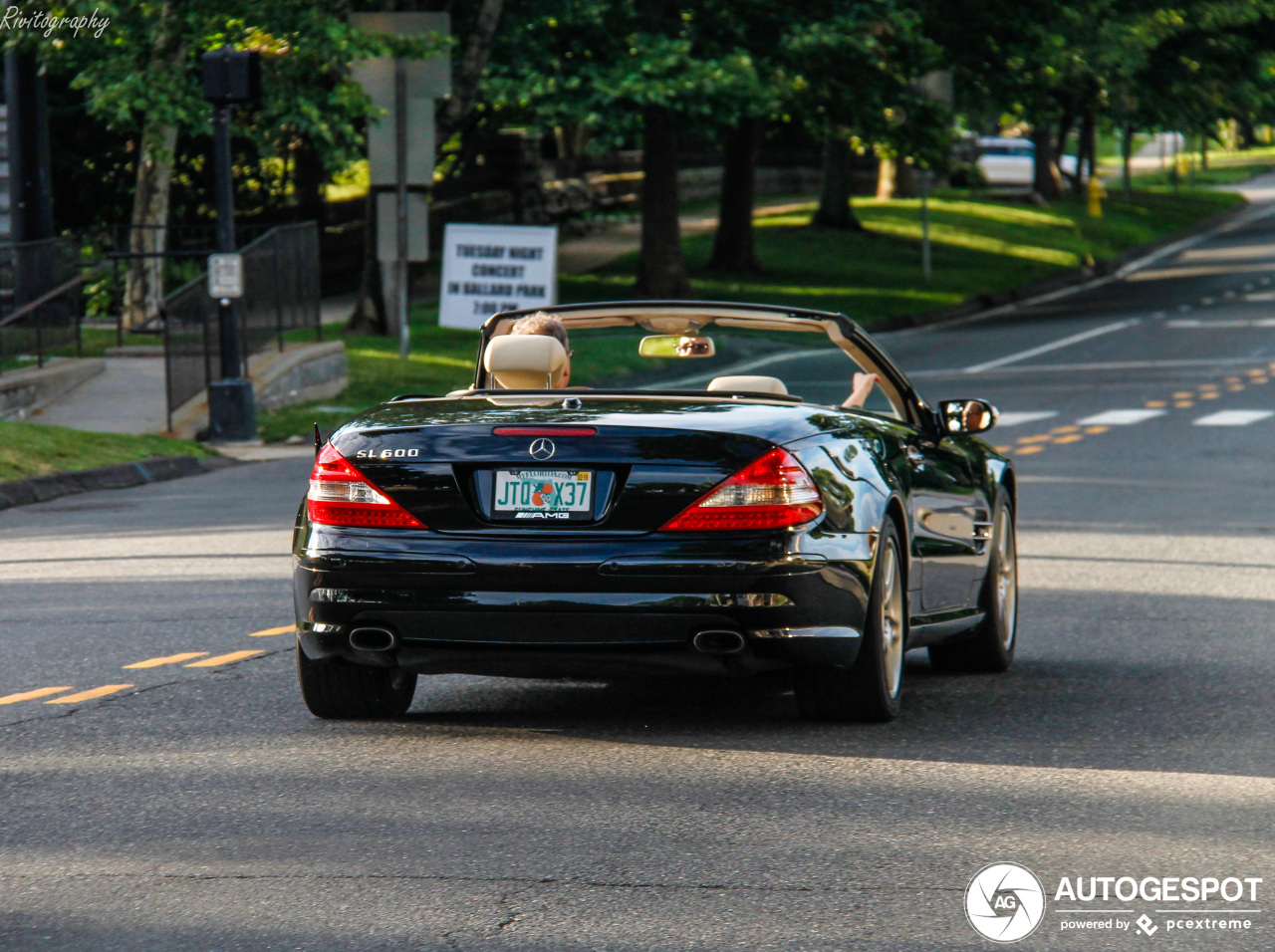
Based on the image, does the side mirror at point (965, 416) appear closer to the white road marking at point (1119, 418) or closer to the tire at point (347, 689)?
the tire at point (347, 689)

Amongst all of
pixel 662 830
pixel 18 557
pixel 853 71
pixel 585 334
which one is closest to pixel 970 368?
pixel 853 71

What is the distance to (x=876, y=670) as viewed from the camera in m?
6.75

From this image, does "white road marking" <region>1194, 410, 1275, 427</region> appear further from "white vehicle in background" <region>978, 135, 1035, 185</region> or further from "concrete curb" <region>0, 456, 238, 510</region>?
"white vehicle in background" <region>978, 135, 1035, 185</region>

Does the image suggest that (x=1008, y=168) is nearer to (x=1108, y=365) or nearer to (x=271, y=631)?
(x=1108, y=365)

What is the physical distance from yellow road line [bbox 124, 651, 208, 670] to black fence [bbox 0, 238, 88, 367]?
12893mm

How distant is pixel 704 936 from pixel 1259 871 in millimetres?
1505

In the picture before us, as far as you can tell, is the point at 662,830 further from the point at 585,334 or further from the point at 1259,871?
the point at 585,334

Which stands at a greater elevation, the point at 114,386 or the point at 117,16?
the point at 117,16

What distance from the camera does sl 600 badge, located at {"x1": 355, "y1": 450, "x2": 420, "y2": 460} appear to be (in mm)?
6426

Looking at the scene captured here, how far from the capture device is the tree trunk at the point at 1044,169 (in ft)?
219

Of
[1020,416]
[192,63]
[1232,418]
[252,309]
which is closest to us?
[252,309]

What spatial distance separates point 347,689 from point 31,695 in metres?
1.41

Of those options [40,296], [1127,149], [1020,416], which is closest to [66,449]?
[40,296]

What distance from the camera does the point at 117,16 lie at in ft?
75.2
